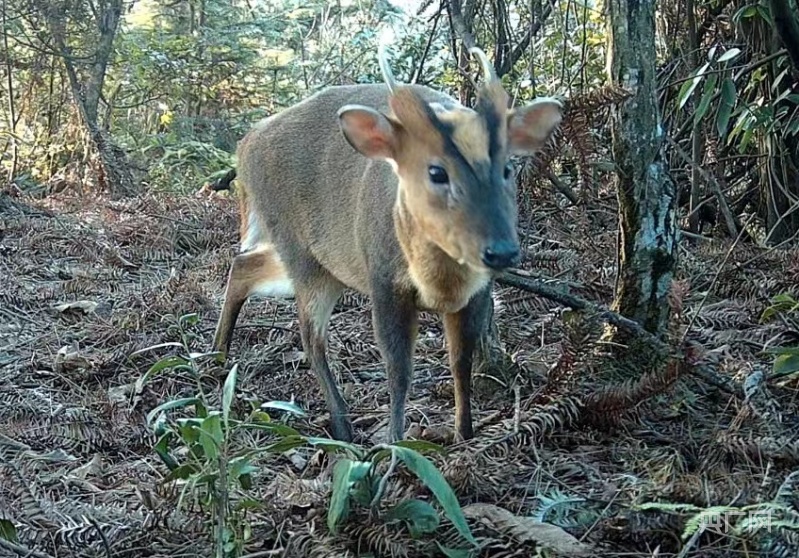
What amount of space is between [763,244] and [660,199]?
2649 millimetres

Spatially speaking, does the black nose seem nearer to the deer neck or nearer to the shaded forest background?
the deer neck

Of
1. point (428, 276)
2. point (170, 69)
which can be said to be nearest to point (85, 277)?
point (428, 276)

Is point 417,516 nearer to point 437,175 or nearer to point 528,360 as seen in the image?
point 437,175

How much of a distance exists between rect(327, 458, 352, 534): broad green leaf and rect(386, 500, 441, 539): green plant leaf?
134 millimetres

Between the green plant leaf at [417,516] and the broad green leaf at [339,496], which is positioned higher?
the broad green leaf at [339,496]

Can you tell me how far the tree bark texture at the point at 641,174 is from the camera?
12.0 ft


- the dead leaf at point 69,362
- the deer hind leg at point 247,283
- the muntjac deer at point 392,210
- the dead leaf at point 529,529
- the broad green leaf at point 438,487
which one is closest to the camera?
the broad green leaf at point 438,487

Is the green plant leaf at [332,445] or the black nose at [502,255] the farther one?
the black nose at [502,255]

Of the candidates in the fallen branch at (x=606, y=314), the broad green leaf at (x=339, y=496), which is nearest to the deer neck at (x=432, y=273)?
the fallen branch at (x=606, y=314)

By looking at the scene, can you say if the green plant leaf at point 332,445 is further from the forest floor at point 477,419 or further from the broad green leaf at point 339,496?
the forest floor at point 477,419

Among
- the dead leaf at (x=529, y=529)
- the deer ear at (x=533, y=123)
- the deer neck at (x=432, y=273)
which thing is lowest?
the dead leaf at (x=529, y=529)

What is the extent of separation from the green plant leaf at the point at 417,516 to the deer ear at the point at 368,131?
1.46 meters

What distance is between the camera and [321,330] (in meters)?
4.86

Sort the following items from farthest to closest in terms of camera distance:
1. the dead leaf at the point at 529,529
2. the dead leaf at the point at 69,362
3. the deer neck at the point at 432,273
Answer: the dead leaf at the point at 69,362 → the deer neck at the point at 432,273 → the dead leaf at the point at 529,529
